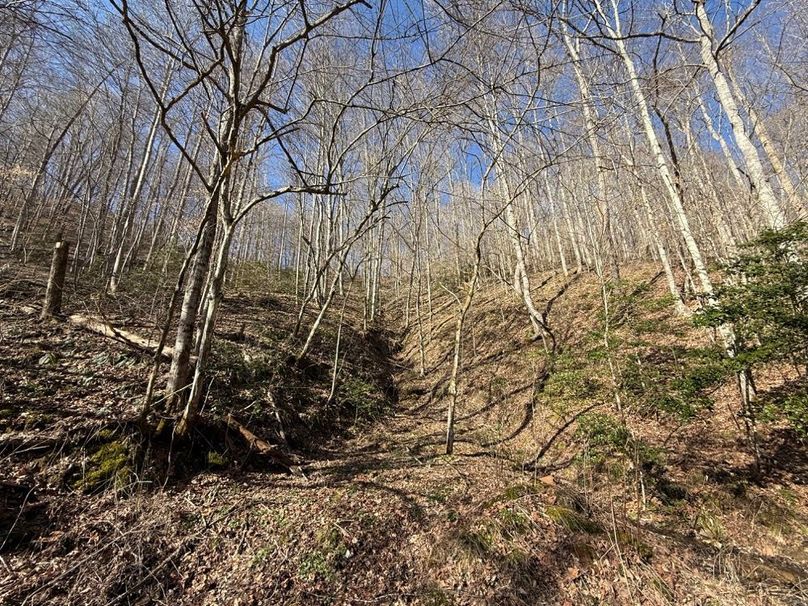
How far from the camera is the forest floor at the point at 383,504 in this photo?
266 cm

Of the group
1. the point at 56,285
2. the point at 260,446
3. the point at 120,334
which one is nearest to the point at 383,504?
the point at 260,446

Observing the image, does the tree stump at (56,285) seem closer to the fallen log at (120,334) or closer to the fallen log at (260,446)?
the fallen log at (120,334)

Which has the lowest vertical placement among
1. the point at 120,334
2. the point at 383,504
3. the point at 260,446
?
the point at 383,504

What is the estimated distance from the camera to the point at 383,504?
3.67 m

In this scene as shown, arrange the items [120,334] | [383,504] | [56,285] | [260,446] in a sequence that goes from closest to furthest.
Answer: [383,504] → [260,446] → [120,334] → [56,285]

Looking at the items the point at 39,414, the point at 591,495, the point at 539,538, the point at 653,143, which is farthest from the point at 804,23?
the point at 39,414

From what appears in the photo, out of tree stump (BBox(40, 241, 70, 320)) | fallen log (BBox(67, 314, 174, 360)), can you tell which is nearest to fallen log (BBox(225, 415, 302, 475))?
fallen log (BBox(67, 314, 174, 360))

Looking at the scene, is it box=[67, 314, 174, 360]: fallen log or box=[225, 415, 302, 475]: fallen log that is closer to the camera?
box=[225, 415, 302, 475]: fallen log

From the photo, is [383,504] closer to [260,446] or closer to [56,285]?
[260,446]

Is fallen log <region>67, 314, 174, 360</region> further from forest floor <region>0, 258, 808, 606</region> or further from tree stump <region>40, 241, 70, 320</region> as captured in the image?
tree stump <region>40, 241, 70, 320</region>

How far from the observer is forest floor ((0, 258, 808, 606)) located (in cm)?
266

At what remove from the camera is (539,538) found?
311 centimetres

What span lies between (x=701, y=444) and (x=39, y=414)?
27.1 feet

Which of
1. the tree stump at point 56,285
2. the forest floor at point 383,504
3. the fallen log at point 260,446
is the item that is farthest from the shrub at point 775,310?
the tree stump at point 56,285
